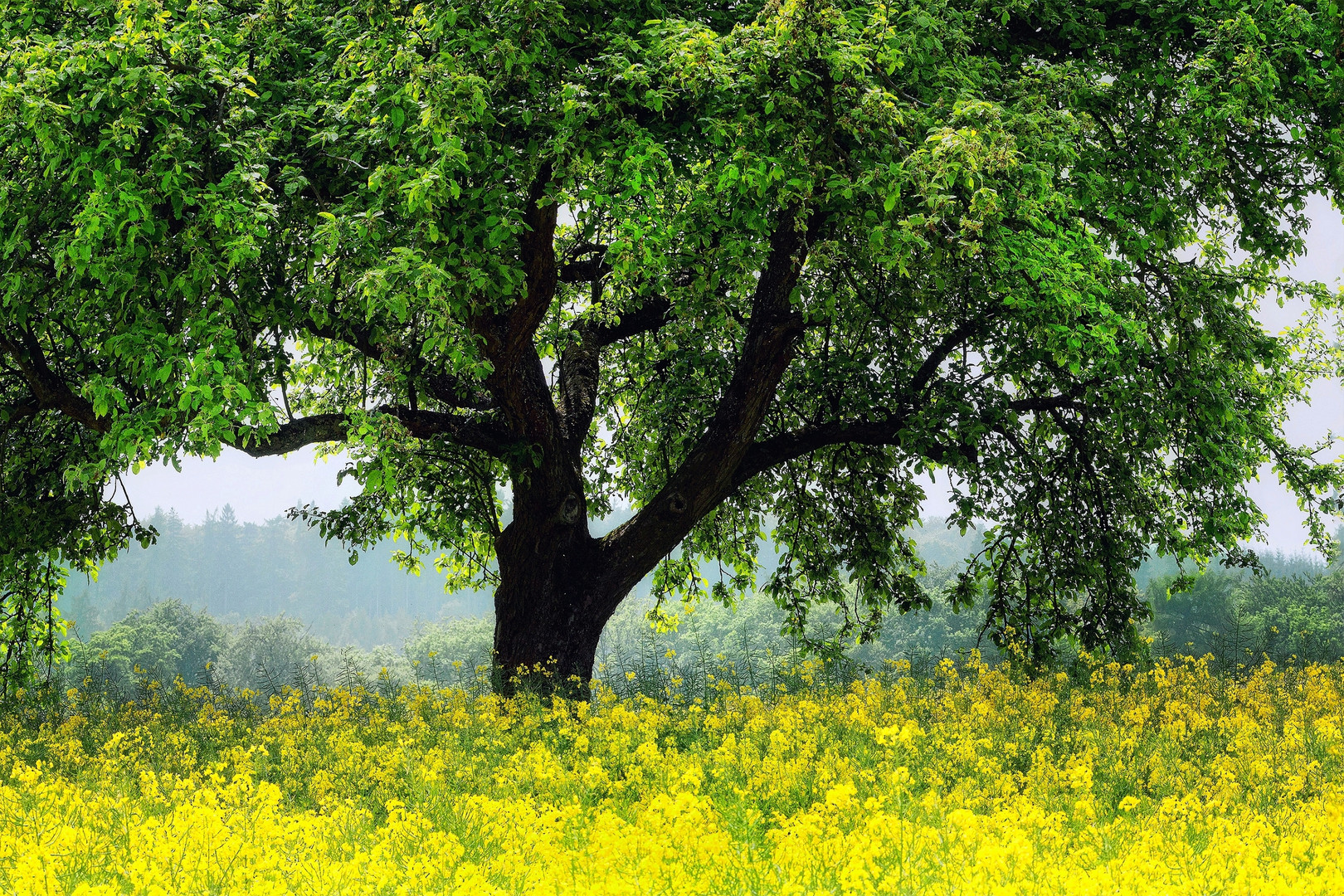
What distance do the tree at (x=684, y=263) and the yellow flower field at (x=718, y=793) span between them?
225 centimetres

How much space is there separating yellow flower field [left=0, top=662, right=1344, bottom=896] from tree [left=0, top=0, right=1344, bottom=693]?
7.38 ft

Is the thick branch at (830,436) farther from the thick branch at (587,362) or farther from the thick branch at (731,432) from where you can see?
the thick branch at (587,362)

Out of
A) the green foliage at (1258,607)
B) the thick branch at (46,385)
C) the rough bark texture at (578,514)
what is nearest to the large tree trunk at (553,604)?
the rough bark texture at (578,514)

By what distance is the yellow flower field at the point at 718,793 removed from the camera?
15.4ft

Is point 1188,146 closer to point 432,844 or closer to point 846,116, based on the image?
point 846,116

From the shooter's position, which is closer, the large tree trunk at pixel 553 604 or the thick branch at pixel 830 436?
the large tree trunk at pixel 553 604

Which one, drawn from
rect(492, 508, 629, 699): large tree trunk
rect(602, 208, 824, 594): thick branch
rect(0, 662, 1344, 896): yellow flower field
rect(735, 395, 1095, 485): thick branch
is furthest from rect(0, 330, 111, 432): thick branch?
rect(735, 395, 1095, 485): thick branch

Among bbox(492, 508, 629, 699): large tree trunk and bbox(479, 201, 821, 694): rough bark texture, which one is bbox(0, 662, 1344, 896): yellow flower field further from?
bbox(479, 201, 821, 694): rough bark texture

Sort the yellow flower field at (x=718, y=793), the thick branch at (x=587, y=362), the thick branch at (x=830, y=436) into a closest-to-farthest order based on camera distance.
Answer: the yellow flower field at (x=718, y=793), the thick branch at (x=830, y=436), the thick branch at (x=587, y=362)

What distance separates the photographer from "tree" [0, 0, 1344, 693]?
771cm

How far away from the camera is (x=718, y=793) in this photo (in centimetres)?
651

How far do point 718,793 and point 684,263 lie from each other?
4.79m

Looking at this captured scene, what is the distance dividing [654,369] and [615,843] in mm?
10139

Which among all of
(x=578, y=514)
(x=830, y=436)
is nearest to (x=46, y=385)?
(x=578, y=514)
